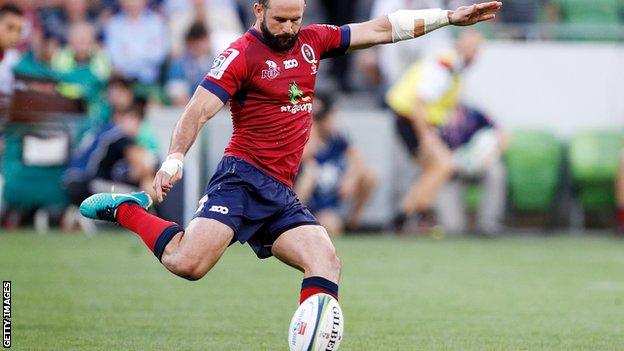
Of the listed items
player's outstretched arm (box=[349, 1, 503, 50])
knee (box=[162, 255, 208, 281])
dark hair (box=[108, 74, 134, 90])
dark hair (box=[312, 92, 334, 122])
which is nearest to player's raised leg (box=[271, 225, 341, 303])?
knee (box=[162, 255, 208, 281])

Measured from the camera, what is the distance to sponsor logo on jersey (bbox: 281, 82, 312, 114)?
23.6 ft

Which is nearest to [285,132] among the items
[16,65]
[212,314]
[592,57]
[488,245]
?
[212,314]

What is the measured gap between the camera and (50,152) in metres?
16.8

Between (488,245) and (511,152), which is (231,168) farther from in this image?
(511,152)

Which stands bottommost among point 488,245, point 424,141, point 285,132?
point 488,245

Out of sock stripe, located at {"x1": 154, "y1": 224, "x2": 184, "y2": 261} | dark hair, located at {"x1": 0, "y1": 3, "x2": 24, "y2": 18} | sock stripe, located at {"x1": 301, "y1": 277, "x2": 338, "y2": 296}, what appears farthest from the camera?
dark hair, located at {"x1": 0, "y1": 3, "x2": 24, "y2": 18}

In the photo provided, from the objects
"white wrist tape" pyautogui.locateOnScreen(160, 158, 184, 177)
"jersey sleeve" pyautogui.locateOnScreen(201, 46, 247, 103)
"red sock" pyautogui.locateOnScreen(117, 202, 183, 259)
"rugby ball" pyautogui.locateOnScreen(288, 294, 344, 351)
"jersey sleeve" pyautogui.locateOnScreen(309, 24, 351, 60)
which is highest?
"jersey sleeve" pyautogui.locateOnScreen(309, 24, 351, 60)

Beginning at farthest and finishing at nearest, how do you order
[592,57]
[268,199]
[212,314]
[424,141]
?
1. [592,57]
2. [424,141]
3. [212,314]
4. [268,199]

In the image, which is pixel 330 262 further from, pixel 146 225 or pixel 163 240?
pixel 146 225

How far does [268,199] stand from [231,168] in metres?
0.28

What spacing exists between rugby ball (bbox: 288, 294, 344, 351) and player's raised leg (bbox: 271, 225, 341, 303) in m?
0.14

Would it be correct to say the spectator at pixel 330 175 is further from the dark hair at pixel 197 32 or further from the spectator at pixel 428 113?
the dark hair at pixel 197 32

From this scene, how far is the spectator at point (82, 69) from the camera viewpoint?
1717 cm

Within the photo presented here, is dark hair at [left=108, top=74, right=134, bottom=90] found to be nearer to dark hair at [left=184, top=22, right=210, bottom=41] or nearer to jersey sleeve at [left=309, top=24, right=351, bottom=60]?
dark hair at [left=184, top=22, right=210, bottom=41]
